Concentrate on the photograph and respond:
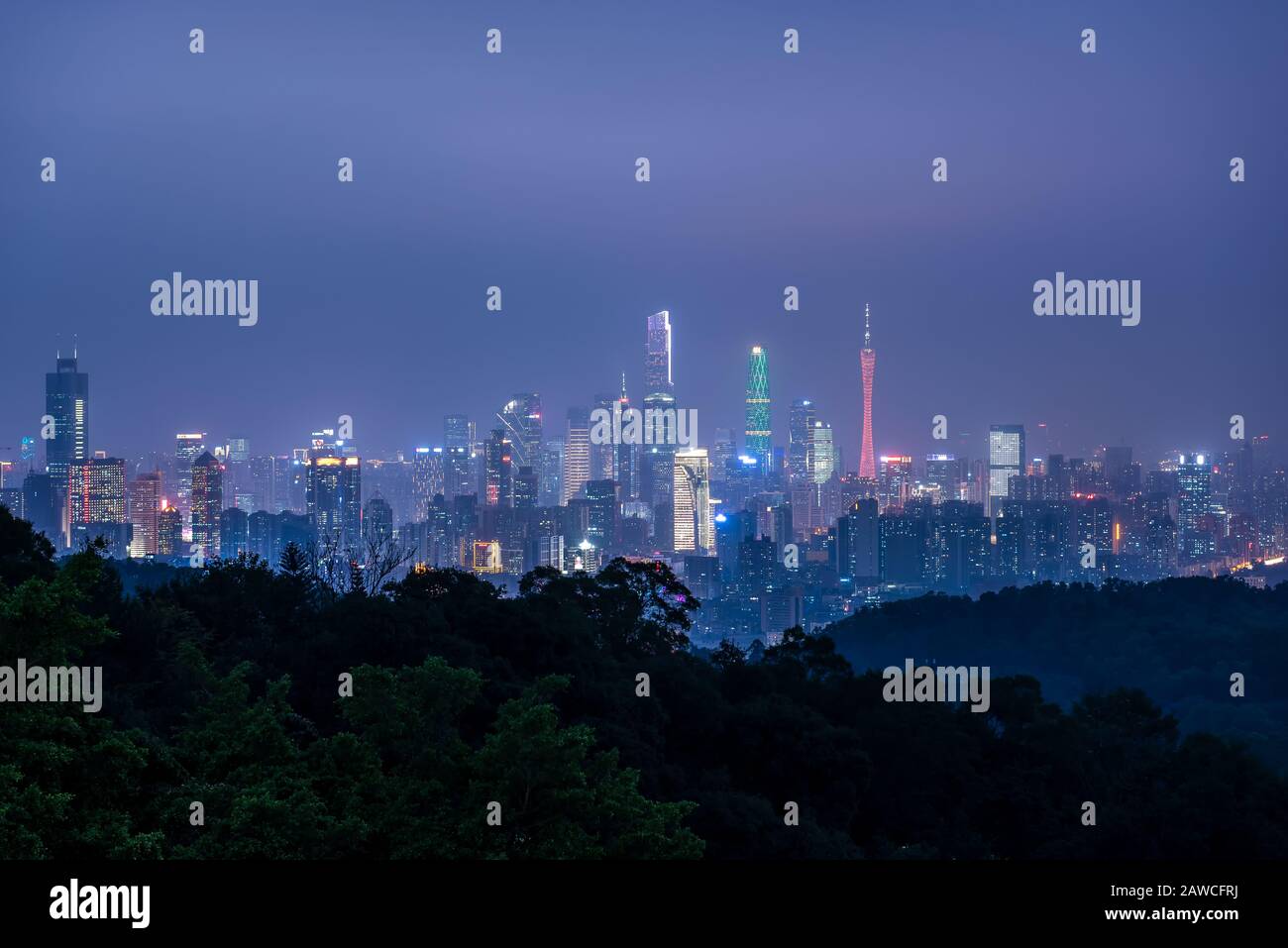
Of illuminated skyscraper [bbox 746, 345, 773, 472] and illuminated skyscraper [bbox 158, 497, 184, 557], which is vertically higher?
illuminated skyscraper [bbox 746, 345, 773, 472]

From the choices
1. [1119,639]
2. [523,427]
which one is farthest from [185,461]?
[1119,639]

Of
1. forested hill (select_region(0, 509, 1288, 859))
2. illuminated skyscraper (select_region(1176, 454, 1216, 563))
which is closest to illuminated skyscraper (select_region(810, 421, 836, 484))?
illuminated skyscraper (select_region(1176, 454, 1216, 563))

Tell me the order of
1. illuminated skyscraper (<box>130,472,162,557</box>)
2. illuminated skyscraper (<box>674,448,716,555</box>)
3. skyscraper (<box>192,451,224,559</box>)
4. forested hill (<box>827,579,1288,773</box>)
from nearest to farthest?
1. forested hill (<box>827,579,1288,773</box>)
2. illuminated skyscraper (<box>130,472,162,557</box>)
3. skyscraper (<box>192,451,224,559</box>)
4. illuminated skyscraper (<box>674,448,716,555</box>)

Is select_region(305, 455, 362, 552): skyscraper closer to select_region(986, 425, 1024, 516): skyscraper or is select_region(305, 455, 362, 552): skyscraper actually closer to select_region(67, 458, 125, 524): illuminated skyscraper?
select_region(67, 458, 125, 524): illuminated skyscraper
